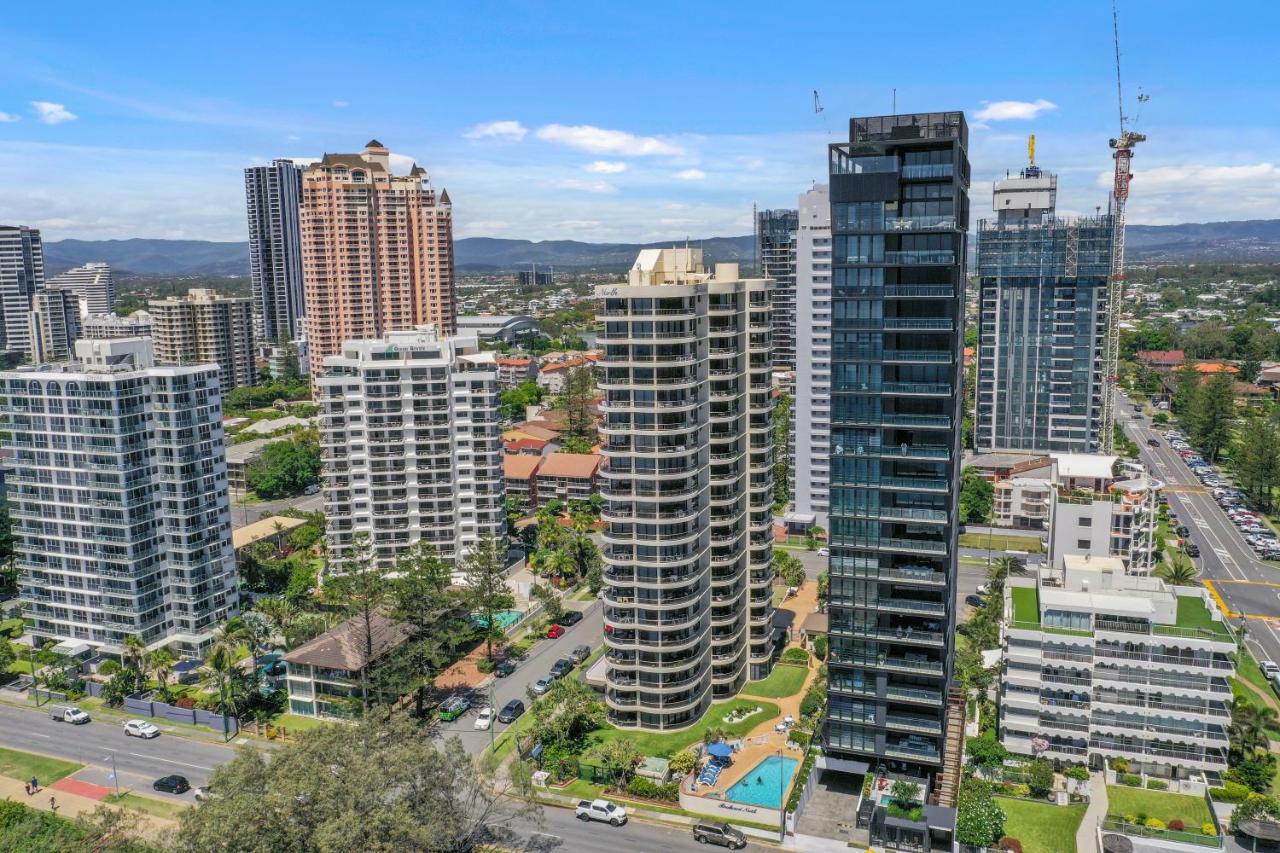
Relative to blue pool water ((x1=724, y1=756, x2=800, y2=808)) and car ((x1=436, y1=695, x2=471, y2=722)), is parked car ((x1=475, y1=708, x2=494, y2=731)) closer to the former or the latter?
car ((x1=436, y1=695, x2=471, y2=722))

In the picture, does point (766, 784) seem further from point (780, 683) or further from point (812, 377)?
point (812, 377)

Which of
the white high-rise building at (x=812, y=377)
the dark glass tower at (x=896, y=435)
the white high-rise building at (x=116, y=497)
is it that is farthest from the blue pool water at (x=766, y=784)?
the white high-rise building at (x=812, y=377)

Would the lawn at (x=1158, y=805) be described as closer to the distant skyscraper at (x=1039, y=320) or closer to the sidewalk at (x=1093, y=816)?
the sidewalk at (x=1093, y=816)

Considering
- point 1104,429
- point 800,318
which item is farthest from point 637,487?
point 1104,429

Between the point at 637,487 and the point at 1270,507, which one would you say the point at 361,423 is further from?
the point at 1270,507

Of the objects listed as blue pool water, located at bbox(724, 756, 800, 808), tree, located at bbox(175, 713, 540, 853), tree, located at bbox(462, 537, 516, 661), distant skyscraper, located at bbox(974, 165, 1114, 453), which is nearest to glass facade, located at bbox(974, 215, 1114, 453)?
distant skyscraper, located at bbox(974, 165, 1114, 453)
